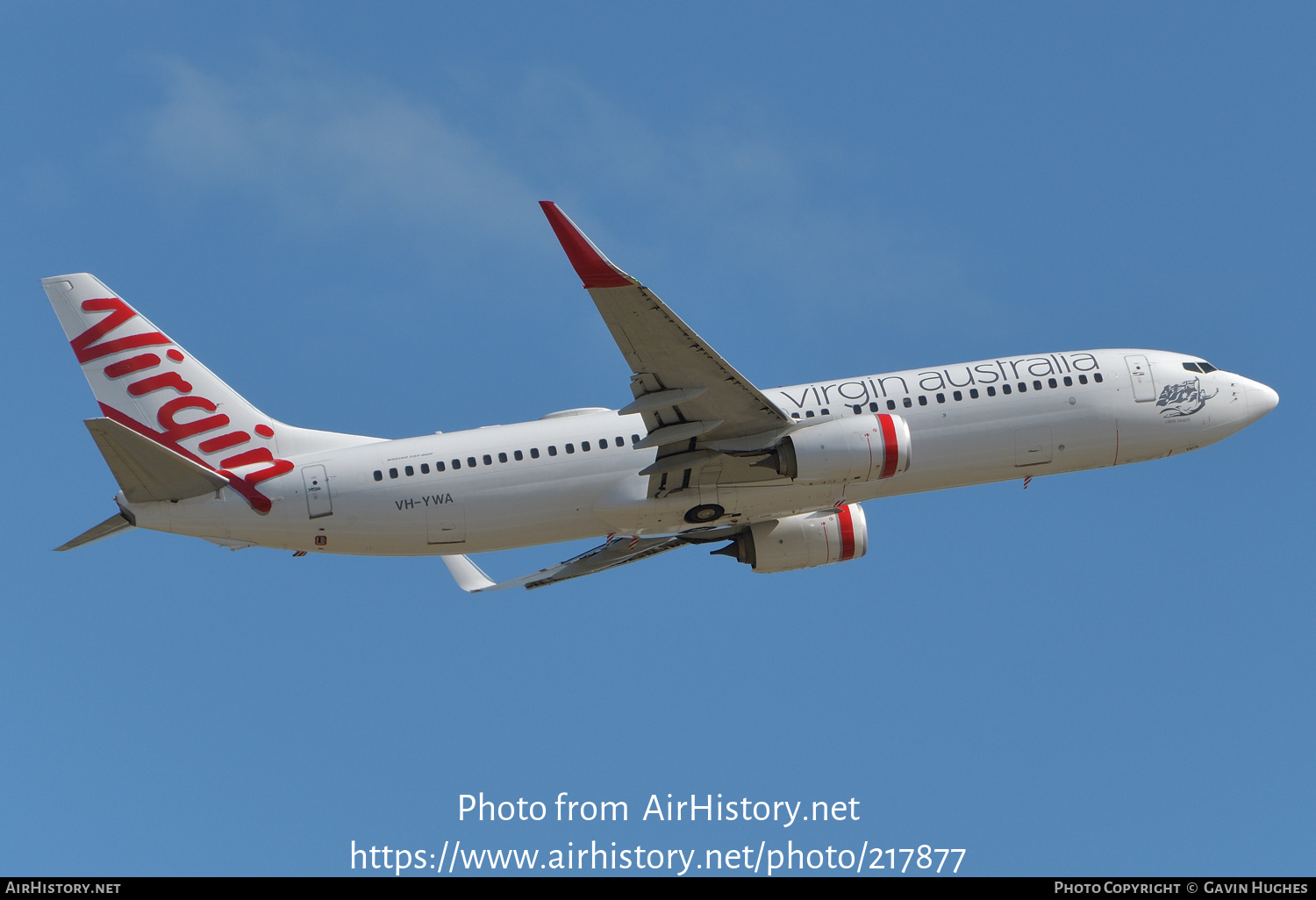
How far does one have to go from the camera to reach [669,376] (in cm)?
3275

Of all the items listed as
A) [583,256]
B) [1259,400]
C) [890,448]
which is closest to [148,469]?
[583,256]

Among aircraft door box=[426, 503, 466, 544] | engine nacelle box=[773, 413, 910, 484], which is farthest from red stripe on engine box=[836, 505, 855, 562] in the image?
aircraft door box=[426, 503, 466, 544]

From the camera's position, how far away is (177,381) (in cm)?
3719

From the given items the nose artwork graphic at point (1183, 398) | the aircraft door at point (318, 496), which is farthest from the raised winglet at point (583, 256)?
the nose artwork graphic at point (1183, 398)

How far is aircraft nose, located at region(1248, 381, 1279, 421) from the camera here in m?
40.6

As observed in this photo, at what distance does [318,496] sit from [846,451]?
46.0 feet

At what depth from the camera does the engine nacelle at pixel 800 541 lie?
41062mm

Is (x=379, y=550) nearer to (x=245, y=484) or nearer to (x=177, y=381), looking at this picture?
(x=245, y=484)

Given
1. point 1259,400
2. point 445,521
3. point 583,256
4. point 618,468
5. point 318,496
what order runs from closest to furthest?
1. point 583,256
2. point 318,496
3. point 445,521
4. point 618,468
5. point 1259,400

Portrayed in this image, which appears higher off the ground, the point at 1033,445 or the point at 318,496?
the point at 1033,445

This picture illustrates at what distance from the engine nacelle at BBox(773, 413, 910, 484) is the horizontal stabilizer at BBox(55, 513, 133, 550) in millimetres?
17140

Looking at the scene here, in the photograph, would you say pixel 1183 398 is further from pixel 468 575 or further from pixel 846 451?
pixel 468 575
